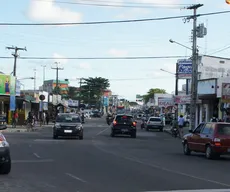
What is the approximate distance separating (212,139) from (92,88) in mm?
133491

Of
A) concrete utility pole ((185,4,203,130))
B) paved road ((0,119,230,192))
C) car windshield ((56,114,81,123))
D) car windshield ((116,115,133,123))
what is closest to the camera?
paved road ((0,119,230,192))

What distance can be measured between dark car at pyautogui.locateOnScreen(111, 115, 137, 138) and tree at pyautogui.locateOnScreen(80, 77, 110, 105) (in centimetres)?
11336

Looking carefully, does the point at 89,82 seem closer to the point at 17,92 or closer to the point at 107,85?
the point at 107,85

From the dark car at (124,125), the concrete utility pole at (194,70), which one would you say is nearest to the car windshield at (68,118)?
the dark car at (124,125)

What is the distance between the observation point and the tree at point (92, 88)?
152500 mm

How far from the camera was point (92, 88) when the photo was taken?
154m

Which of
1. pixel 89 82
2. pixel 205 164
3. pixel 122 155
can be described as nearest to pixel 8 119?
pixel 122 155

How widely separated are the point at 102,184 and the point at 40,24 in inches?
853

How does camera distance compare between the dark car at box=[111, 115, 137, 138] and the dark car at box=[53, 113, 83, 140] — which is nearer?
the dark car at box=[53, 113, 83, 140]

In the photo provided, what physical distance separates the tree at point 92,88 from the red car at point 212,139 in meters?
129

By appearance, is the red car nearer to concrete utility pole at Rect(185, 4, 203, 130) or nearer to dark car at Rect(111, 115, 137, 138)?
dark car at Rect(111, 115, 137, 138)

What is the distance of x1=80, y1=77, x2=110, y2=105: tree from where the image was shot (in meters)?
152

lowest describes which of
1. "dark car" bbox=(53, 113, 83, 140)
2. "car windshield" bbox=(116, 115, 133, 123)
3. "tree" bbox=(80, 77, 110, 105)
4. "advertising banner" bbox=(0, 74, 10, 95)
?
"dark car" bbox=(53, 113, 83, 140)

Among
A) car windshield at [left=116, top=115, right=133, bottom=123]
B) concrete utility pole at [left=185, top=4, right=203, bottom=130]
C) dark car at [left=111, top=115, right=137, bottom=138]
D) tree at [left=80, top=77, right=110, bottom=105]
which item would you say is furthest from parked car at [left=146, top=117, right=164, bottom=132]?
tree at [left=80, top=77, right=110, bottom=105]
